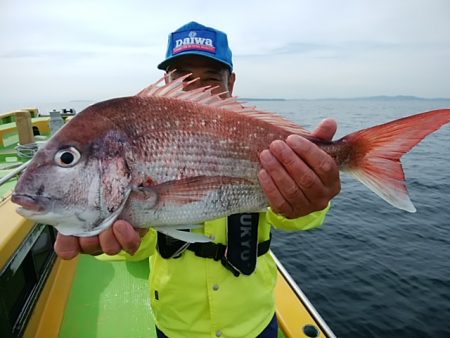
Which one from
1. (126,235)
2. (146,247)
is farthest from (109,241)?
(146,247)

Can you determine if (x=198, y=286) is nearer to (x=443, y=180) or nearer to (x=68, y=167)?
(x=68, y=167)

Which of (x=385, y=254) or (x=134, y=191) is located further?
(x=385, y=254)

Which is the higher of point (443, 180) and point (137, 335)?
point (137, 335)

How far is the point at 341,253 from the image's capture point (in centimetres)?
975

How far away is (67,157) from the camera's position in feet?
5.17

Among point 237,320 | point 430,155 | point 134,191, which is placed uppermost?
point 134,191

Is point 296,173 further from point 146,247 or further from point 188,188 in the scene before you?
point 146,247

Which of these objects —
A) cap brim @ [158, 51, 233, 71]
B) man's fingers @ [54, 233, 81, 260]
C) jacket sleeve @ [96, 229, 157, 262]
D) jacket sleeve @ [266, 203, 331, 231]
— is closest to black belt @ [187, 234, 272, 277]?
jacket sleeve @ [96, 229, 157, 262]

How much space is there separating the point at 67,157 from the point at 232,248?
3.93ft

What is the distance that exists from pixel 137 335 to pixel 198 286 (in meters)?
1.52

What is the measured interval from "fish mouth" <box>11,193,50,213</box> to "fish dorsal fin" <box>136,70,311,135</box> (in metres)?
0.72

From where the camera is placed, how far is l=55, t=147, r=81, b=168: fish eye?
1567 mm

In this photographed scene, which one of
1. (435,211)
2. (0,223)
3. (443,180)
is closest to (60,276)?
(0,223)

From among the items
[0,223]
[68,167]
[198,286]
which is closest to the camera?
[68,167]
